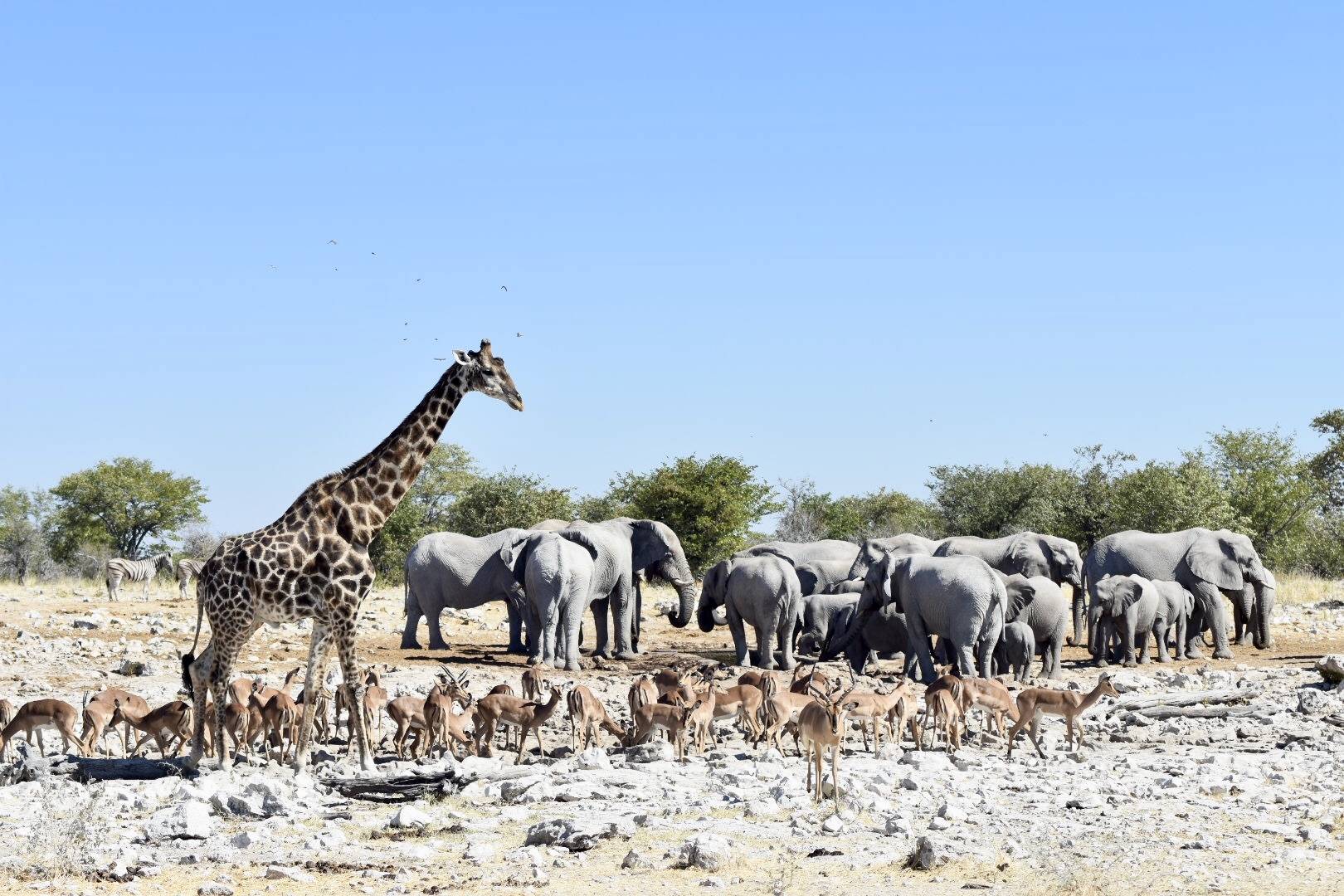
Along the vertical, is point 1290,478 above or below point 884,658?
above

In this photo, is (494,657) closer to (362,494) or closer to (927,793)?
(362,494)

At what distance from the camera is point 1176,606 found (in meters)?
26.8

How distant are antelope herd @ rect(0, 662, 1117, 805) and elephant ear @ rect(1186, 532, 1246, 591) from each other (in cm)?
1477

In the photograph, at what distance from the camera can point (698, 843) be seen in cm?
969

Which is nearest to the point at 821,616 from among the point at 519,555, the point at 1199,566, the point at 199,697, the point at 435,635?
the point at 519,555

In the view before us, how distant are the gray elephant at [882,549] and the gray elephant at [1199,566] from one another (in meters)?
3.11

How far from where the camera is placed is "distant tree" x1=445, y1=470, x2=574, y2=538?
51.2m

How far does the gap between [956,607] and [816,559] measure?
9066 millimetres

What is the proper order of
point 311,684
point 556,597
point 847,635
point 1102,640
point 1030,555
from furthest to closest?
point 1030,555
point 1102,640
point 847,635
point 556,597
point 311,684

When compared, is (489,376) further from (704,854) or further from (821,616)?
(821,616)

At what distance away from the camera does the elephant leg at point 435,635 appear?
25922 millimetres

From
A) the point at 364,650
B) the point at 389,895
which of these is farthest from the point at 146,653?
the point at 389,895

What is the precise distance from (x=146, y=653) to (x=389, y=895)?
14009 mm

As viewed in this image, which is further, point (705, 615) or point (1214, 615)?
point (1214, 615)
